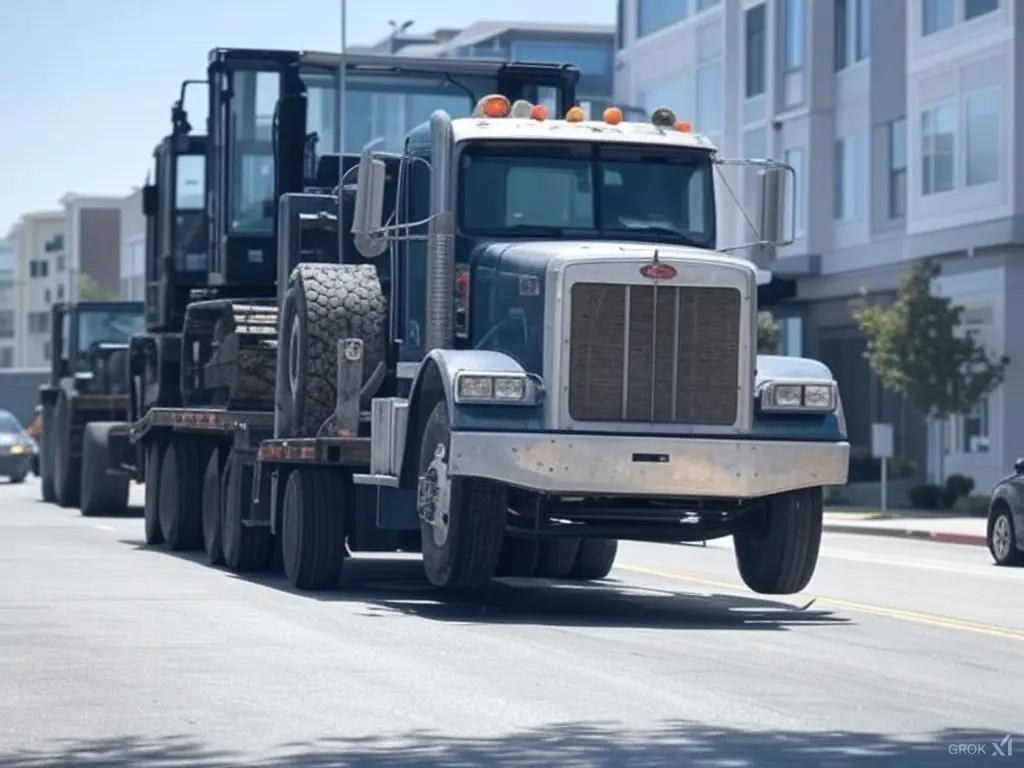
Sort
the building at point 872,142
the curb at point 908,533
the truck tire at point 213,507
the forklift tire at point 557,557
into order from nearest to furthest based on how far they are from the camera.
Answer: the forklift tire at point 557,557, the truck tire at point 213,507, the curb at point 908,533, the building at point 872,142

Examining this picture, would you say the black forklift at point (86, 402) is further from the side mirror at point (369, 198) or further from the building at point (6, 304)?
the building at point (6, 304)

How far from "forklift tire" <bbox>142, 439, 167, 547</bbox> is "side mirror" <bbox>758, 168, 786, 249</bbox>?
29.7ft

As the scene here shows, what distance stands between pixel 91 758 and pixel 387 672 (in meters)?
3.05

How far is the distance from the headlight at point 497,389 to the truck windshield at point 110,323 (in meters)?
21.9

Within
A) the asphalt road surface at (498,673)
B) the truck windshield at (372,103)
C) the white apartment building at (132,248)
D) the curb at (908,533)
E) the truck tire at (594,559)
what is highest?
the white apartment building at (132,248)

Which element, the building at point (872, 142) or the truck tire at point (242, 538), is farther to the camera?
the building at point (872, 142)

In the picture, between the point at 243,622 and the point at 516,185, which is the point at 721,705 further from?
the point at 516,185

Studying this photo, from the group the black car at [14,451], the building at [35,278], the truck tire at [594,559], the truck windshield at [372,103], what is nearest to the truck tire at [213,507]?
the truck windshield at [372,103]

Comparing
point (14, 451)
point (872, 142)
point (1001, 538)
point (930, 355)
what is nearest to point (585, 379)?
point (1001, 538)

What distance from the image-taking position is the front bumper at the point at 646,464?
50.2 ft

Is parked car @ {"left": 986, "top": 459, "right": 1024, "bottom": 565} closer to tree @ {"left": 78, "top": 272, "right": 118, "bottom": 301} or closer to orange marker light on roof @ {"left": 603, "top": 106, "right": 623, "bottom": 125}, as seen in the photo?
orange marker light on roof @ {"left": 603, "top": 106, "right": 623, "bottom": 125}

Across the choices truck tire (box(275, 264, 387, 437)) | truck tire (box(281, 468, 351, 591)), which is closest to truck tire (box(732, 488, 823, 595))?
truck tire (box(281, 468, 351, 591))

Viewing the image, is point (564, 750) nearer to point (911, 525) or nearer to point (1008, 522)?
point (1008, 522)

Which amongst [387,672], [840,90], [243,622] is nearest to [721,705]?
[387,672]
